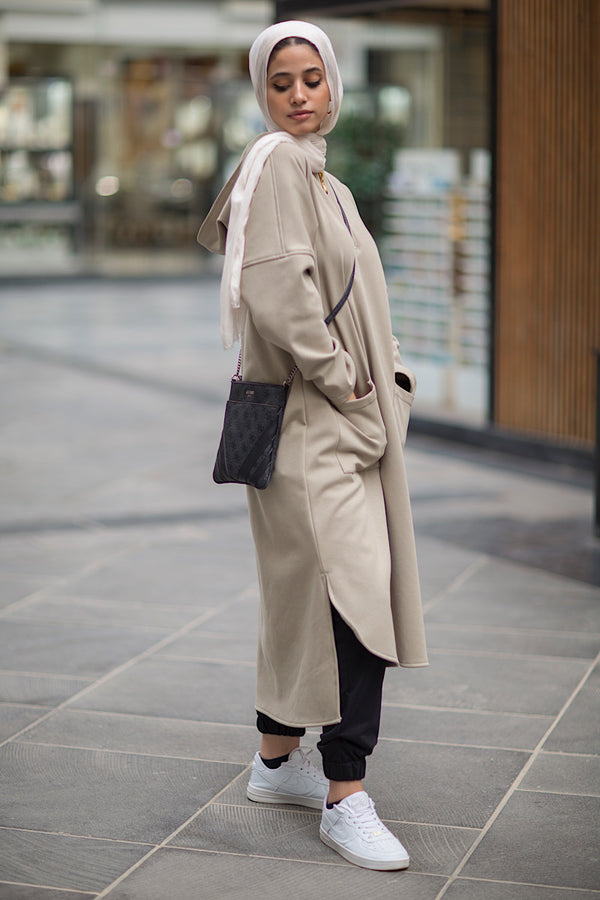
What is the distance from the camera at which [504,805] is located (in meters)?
3.36

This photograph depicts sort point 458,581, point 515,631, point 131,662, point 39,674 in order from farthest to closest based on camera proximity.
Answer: point 458,581 → point 515,631 → point 131,662 → point 39,674

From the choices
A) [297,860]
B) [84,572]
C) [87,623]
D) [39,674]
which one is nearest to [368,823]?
[297,860]

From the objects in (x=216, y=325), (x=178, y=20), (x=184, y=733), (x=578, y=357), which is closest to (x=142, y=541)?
(x=184, y=733)

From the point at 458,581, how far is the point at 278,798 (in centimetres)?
219

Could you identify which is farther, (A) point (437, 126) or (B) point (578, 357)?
(A) point (437, 126)

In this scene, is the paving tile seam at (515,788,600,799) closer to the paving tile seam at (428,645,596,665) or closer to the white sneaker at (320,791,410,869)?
the white sneaker at (320,791,410,869)

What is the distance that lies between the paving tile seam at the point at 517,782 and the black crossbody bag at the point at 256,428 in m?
0.98

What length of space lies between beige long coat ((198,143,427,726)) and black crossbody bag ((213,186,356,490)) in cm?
2

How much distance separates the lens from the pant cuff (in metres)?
3.10

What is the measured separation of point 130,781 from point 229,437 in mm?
1058

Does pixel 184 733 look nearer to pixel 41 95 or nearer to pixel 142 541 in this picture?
pixel 142 541

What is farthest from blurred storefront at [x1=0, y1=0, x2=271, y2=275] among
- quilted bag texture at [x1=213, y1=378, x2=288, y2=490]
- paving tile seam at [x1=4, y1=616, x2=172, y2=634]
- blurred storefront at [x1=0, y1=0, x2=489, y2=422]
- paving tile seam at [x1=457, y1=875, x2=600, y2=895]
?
paving tile seam at [x1=457, y1=875, x2=600, y2=895]

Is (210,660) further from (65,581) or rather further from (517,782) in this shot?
(517,782)

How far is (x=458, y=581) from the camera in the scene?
5.41 metres
